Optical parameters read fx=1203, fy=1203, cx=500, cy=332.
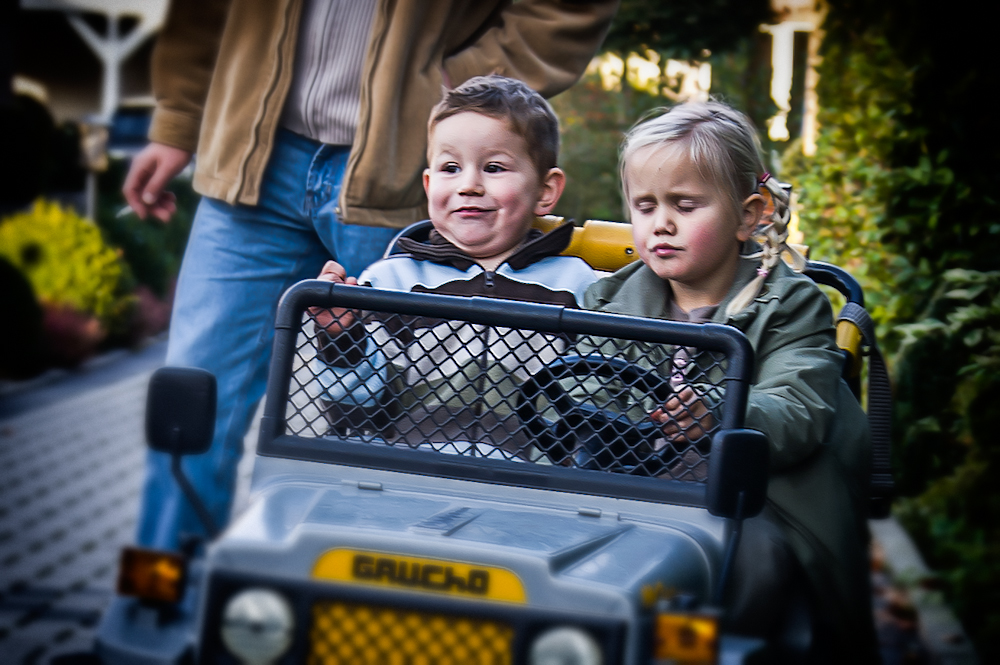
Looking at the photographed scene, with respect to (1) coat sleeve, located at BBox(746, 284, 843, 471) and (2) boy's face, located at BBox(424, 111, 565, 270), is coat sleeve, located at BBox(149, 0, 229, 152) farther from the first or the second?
(1) coat sleeve, located at BBox(746, 284, 843, 471)

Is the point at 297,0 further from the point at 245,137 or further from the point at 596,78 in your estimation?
the point at 596,78

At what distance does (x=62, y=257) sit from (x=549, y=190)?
9489 mm

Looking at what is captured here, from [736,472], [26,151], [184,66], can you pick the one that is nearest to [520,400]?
[736,472]

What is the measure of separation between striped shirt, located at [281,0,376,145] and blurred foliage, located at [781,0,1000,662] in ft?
6.65

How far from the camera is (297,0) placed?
306 centimetres

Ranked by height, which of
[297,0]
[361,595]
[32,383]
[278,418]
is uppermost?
[297,0]

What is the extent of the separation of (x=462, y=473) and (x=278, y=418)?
1.16ft

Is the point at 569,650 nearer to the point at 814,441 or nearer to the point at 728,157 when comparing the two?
the point at 814,441

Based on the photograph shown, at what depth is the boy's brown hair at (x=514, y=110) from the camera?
108 inches

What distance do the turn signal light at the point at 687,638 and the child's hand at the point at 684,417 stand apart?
1.42ft

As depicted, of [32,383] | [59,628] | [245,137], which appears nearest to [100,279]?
[32,383]

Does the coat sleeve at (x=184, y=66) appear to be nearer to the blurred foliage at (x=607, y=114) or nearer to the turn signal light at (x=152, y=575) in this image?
the turn signal light at (x=152, y=575)

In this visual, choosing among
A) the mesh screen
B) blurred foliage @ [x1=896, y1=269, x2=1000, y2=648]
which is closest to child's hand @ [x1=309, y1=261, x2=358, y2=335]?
the mesh screen

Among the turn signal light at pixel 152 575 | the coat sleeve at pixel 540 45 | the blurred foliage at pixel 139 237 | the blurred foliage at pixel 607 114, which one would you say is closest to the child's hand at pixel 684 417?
the turn signal light at pixel 152 575
